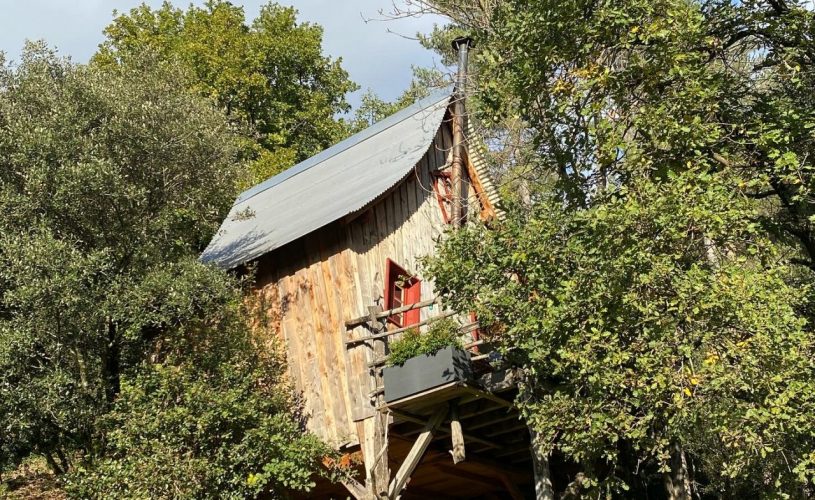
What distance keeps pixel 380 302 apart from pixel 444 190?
398 cm

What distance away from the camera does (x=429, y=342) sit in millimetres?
11633

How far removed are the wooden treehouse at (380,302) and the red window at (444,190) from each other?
3 centimetres

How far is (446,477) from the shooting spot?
52.0ft

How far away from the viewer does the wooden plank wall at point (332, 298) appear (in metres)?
12.8

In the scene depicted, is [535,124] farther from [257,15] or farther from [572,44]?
[257,15]

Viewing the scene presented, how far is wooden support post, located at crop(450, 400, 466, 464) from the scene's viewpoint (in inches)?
452

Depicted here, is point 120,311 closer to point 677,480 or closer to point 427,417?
point 427,417

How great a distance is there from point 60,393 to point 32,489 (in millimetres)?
6530

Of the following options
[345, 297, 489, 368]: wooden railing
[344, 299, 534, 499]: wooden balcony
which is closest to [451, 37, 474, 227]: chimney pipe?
[344, 299, 534, 499]: wooden balcony

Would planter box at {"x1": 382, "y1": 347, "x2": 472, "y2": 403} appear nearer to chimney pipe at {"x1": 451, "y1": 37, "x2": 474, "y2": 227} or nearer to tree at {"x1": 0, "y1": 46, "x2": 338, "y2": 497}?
tree at {"x1": 0, "y1": 46, "x2": 338, "y2": 497}

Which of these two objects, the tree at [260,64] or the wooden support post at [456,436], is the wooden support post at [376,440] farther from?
the tree at [260,64]

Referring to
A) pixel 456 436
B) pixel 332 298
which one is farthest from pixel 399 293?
pixel 456 436

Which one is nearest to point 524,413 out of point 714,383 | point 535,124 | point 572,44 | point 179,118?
point 714,383

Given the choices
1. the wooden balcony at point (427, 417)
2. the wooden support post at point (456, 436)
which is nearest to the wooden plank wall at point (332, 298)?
the wooden balcony at point (427, 417)
